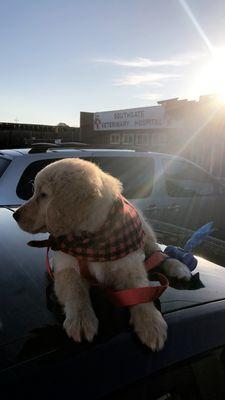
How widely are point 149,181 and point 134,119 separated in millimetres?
14974

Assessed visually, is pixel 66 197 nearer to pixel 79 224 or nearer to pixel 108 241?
pixel 79 224

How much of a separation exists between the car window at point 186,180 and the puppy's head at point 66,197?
410 centimetres

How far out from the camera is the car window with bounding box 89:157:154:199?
18.9ft

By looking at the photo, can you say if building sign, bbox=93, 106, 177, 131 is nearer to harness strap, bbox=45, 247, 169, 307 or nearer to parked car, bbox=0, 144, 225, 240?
parked car, bbox=0, 144, 225, 240

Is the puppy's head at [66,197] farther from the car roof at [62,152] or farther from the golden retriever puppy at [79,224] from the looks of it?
the car roof at [62,152]

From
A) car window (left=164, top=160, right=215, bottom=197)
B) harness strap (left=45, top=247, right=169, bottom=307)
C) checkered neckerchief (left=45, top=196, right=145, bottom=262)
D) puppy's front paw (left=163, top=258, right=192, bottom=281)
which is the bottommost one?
car window (left=164, top=160, right=215, bottom=197)

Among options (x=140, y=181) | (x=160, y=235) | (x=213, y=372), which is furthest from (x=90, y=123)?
(x=213, y=372)

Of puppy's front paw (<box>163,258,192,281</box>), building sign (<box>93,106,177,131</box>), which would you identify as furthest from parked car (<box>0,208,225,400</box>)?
building sign (<box>93,106,177,131</box>)

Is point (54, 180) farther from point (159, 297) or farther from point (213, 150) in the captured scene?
point (213, 150)

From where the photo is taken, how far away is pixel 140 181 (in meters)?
5.96

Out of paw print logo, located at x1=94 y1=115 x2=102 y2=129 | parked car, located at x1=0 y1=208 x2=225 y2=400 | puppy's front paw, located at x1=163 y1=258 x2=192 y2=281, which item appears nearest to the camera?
parked car, located at x1=0 y1=208 x2=225 y2=400

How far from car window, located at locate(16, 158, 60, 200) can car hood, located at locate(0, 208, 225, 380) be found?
259 cm

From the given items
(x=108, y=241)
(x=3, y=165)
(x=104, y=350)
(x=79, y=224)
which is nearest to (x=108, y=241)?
(x=108, y=241)

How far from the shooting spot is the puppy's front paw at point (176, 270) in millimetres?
2211
